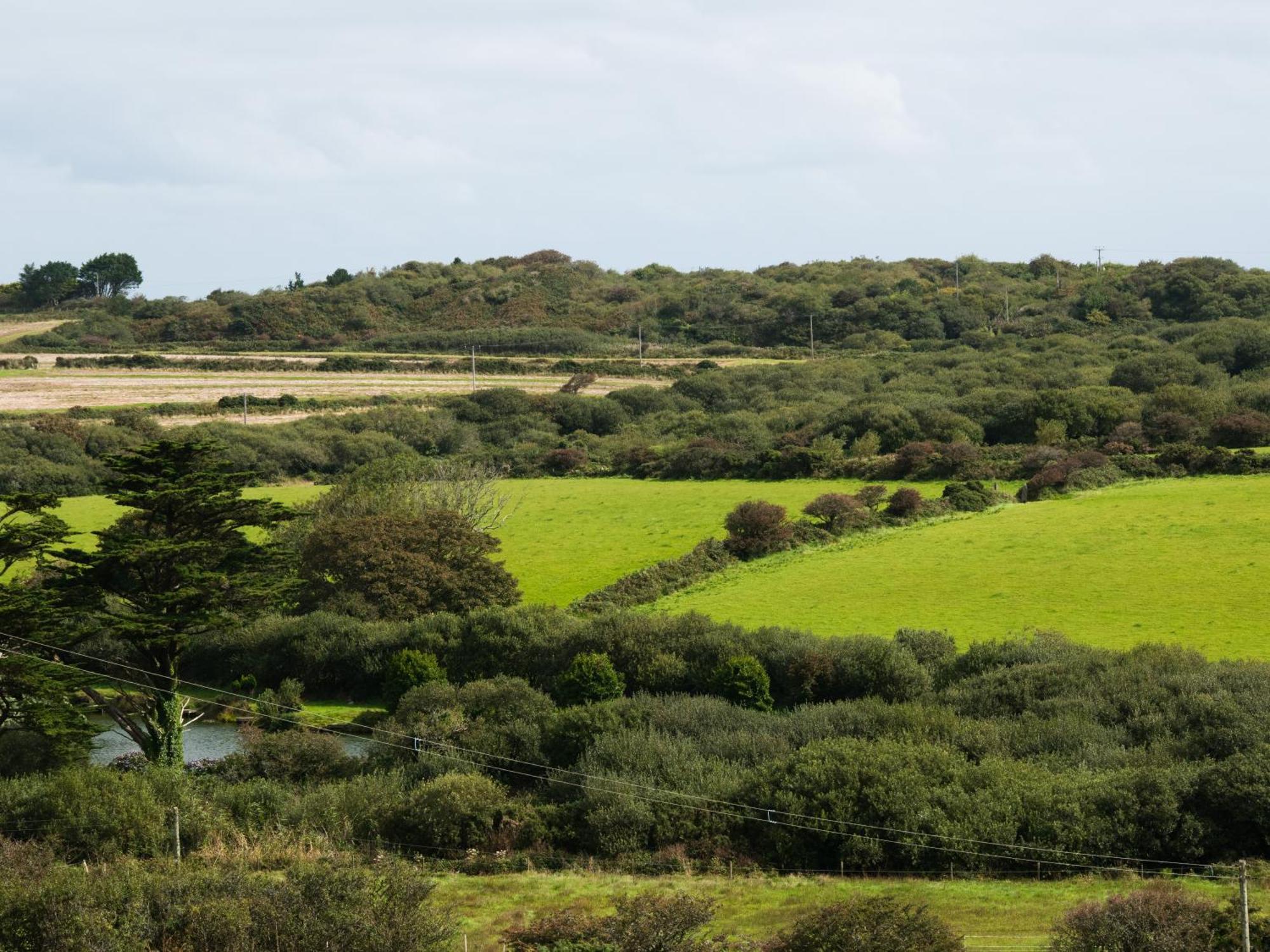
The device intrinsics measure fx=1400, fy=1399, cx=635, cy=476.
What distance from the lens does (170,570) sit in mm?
30453

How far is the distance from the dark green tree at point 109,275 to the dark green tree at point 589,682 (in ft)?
429

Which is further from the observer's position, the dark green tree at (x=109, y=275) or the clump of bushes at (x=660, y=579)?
the dark green tree at (x=109, y=275)

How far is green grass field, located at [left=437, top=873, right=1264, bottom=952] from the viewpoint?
18625 mm

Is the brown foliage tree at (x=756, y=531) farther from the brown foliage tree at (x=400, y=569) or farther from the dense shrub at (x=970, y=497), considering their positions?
the brown foliage tree at (x=400, y=569)

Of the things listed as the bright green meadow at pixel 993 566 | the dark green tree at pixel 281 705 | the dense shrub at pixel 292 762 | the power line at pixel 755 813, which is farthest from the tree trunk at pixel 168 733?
the bright green meadow at pixel 993 566

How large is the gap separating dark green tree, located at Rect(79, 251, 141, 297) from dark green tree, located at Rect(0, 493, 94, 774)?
12984 cm

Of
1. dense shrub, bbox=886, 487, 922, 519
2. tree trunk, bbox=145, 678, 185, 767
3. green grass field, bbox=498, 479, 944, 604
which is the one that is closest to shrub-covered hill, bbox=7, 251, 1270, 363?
green grass field, bbox=498, 479, 944, 604

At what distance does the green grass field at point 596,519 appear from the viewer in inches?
1774

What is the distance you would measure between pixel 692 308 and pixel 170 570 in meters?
113

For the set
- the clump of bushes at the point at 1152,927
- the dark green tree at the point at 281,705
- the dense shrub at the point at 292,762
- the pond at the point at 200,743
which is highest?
the clump of bushes at the point at 1152,927

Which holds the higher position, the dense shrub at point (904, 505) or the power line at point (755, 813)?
the dense shrub at point (904, 505)

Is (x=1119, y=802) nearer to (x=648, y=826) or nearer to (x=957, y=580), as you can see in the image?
(x=648, y=826)

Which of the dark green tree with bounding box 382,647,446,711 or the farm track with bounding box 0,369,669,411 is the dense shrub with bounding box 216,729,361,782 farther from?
the farm track with bounding box 0,369,669,411

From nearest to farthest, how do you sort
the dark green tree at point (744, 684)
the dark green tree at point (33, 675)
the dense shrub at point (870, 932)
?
the dense shrub at point (870, 932), the dark green tree at point (33, 675), the dark green tree at point (744, 684)
